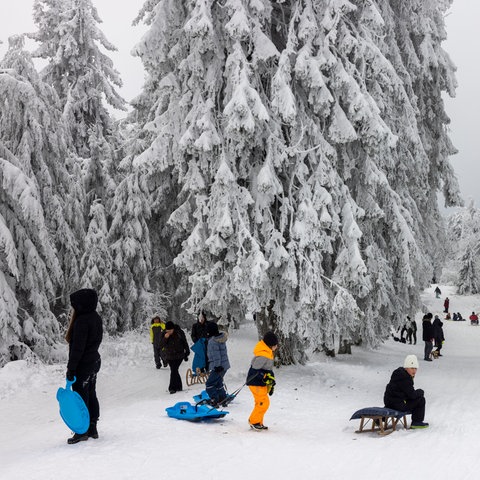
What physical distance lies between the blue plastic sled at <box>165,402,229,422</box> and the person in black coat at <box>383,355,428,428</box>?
104 inches

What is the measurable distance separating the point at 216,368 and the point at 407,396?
326 cm

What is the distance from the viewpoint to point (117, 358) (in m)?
16.9

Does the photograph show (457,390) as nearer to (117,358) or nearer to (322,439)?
(322,439)

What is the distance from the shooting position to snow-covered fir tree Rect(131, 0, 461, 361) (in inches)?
Answer: 493

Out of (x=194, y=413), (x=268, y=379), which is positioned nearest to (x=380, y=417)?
(x=268, y=379)

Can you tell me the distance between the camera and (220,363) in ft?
34.3

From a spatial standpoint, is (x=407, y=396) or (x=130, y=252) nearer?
(x=407, y=396)

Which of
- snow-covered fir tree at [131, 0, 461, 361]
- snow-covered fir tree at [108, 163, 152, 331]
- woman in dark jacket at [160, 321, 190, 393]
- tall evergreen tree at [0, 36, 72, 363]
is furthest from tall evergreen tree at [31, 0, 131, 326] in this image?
woman in dark jacket at [160, 321, 190, 393]

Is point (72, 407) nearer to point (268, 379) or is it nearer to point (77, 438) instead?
point (77, 438)

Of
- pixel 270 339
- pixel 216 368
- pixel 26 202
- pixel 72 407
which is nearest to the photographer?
pixel 72 407

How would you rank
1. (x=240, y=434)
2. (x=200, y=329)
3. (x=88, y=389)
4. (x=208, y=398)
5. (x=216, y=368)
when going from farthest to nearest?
(x=200, y=329)
(x=208, y=398)
(x=216, y=368)
(x=240, y=434)
(x=88, y=389)

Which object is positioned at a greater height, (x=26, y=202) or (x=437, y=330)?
(x=26, y=202)

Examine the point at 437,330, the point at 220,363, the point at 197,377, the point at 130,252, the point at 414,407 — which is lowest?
the point at 197,377

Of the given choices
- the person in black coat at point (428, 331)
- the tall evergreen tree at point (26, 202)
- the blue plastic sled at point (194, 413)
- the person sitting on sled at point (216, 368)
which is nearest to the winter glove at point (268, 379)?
the blue plastic sled at point (194, 413)
